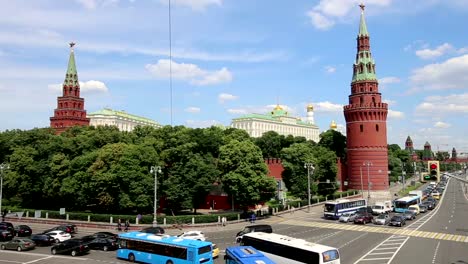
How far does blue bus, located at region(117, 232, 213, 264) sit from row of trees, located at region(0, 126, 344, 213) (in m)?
21.7

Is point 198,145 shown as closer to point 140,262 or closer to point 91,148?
point 91,148

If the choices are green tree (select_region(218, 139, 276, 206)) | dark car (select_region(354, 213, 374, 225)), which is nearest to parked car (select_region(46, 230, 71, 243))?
green tree (select_region(218, 139, 276, 206))

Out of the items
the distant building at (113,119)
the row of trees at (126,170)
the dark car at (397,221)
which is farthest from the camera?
the distant building at (113,119)

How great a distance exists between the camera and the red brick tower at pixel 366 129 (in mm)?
92312

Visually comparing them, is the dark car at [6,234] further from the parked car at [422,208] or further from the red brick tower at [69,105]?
the red brick tower at [69,105]

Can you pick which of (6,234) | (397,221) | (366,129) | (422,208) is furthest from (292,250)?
(366,129)

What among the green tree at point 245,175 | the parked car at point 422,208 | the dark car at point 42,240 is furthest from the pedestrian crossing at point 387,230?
the dark car at point 42,240

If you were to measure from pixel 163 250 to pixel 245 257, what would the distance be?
8.30m

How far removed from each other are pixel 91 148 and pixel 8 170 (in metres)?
14.2

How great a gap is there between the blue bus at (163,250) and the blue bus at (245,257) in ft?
11.2

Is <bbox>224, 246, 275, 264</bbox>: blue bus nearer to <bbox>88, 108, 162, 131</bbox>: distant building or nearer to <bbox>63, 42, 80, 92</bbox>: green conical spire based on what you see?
<bbox>63, 42, 80, 92</bbox>: green conical spire

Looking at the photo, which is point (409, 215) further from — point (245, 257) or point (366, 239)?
point (245, 257)

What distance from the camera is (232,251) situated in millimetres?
26031

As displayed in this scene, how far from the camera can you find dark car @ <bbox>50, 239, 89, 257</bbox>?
3503 cm
